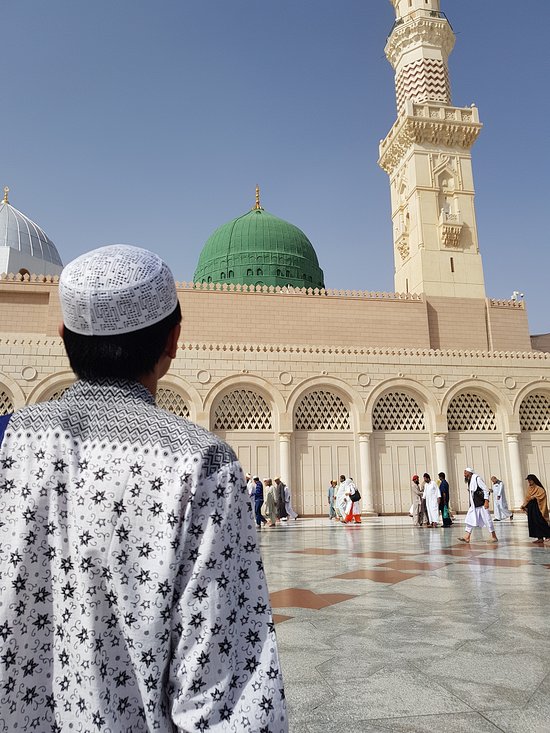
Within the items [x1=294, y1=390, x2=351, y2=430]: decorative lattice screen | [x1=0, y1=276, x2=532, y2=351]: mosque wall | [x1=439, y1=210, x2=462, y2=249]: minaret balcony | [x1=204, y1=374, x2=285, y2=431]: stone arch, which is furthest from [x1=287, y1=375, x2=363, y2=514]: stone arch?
[x1=439, y1=210, x2=462, y2=249]: minaret balcony

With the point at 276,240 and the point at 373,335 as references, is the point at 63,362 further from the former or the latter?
the point at 276,240

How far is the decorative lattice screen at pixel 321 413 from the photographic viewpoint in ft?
51.9

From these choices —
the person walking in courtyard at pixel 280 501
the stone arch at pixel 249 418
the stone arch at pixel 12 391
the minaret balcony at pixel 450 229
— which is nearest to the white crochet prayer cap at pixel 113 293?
the person walking in courtyard at pixel 280 501

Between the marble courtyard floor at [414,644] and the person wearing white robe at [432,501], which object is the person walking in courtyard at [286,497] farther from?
the marble courtyard floor at [414,644]

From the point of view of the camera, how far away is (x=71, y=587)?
1.05 m

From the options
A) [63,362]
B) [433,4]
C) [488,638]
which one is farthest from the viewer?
[433,4]

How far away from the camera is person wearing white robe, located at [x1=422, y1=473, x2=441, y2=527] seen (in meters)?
12.2

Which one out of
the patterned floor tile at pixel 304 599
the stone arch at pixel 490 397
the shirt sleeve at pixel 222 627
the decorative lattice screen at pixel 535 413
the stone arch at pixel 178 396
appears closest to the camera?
the shirt sleeve at pixel 222 627

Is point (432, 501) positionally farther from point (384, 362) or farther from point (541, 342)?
point (541, 342)

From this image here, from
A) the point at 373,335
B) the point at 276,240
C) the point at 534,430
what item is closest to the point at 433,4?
the point at 276,240

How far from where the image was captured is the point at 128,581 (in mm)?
1015

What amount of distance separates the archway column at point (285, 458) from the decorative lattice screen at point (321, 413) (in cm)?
61

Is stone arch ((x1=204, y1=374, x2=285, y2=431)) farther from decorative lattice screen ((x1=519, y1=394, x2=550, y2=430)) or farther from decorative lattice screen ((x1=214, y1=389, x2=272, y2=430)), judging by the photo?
decorative lattice screen ((x1=519, y1=394, x2=550, y2=430))

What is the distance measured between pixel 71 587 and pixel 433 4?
25057 mm
